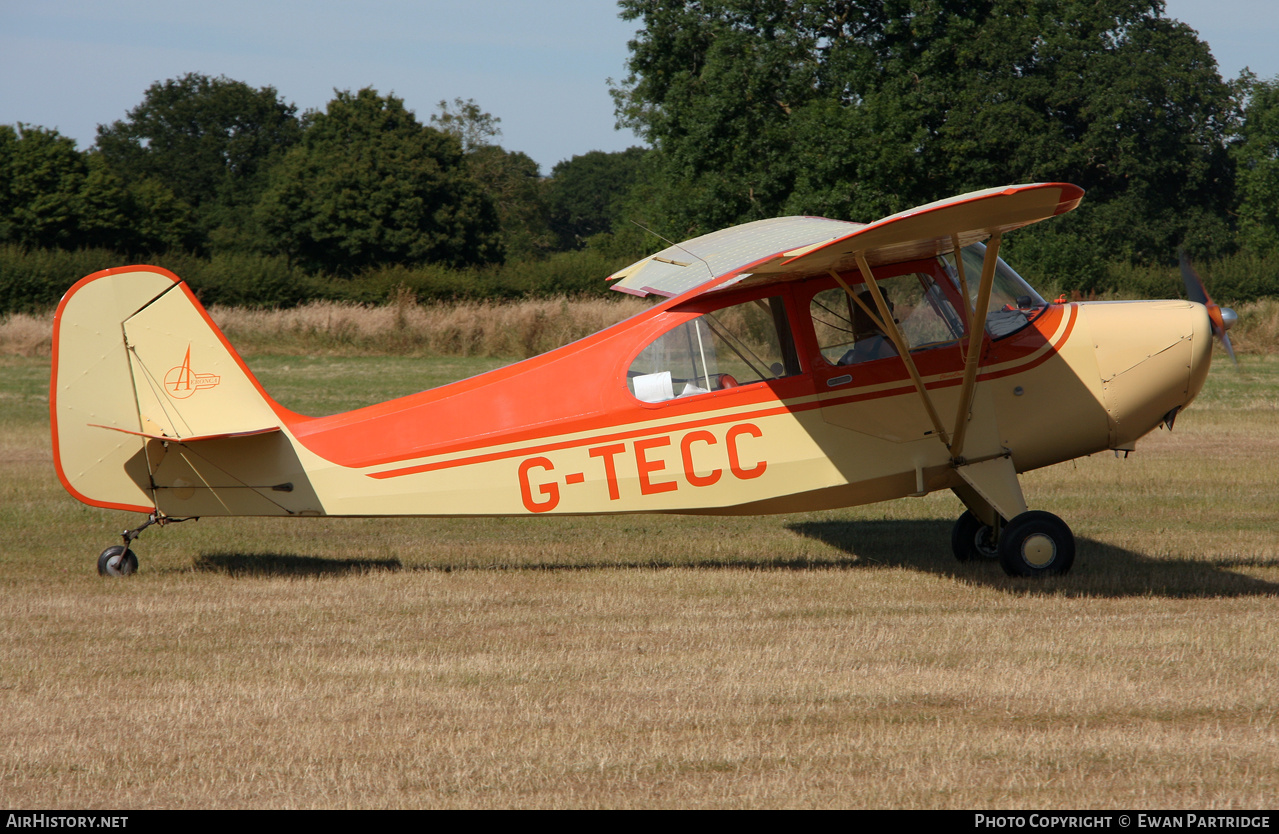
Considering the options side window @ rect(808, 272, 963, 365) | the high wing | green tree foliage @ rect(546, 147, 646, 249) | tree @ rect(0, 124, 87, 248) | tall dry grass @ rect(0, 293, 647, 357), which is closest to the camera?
the high wing

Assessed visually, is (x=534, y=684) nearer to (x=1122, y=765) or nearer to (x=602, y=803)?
(x=602, y=803)

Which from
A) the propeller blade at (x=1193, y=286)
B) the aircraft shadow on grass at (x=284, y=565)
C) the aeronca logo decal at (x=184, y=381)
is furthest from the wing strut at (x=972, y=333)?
the aeronca logo decal at (x=184, y=381)

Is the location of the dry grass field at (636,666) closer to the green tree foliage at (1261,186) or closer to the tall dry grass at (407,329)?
the tall dry grass at (407,329)

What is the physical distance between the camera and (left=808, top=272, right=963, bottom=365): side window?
758 centimetres

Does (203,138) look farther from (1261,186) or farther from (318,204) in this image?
(1261,186)

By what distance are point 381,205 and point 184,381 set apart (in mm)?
47367

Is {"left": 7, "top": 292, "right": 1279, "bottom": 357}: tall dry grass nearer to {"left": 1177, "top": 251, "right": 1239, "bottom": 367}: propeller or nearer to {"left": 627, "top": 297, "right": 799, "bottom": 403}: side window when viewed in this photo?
{"left": 627, "top": 297, "right": 799, "bottom": 403}: side window

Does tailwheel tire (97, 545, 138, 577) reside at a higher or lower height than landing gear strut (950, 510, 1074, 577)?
higher

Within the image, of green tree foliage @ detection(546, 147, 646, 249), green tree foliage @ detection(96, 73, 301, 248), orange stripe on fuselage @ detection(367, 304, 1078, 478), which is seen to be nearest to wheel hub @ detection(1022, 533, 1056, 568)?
orange stripe on fuselage @ detection(367, 304, 1078, 478)

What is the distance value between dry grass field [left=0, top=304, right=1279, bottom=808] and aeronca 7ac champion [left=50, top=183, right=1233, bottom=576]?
25.8 inches

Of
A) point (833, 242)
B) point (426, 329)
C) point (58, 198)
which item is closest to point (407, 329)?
point (426, 329)

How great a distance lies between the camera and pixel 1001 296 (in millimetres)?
7766

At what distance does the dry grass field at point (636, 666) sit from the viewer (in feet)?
13.9

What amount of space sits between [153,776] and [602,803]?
1.76m
